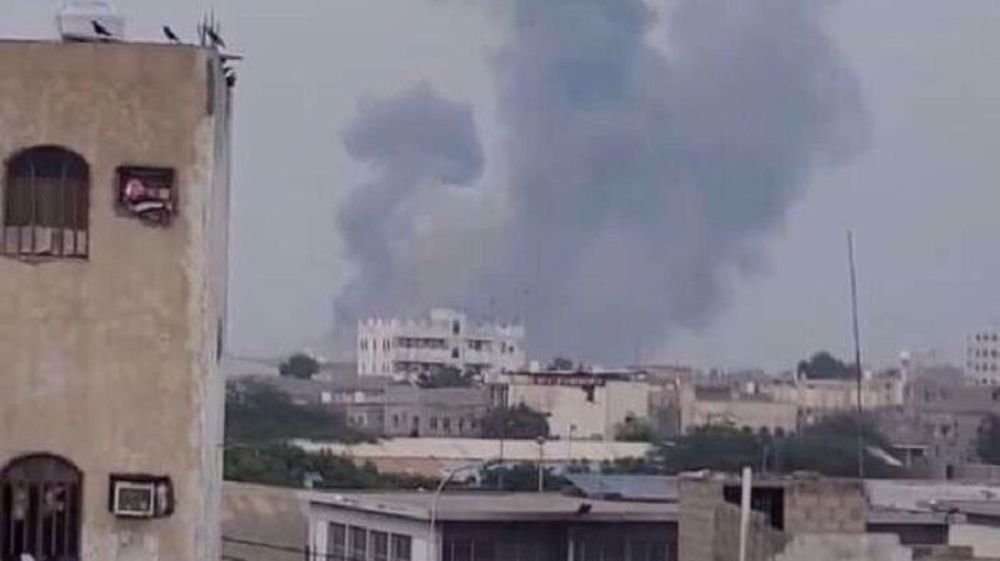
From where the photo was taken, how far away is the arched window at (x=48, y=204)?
37.3ft

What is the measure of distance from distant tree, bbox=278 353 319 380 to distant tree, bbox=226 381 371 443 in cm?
2185

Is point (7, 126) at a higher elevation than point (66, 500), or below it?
higher

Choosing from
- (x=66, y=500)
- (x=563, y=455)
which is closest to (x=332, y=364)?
(x=563, y=455)

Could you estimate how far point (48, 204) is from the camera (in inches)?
448

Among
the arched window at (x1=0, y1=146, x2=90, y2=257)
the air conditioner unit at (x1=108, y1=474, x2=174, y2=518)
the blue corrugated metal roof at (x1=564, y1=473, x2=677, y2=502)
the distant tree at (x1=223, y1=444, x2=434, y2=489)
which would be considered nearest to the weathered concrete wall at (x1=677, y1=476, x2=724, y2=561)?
the air conditioner unit at (x1=108, y1=474, x2=174, y2=518)

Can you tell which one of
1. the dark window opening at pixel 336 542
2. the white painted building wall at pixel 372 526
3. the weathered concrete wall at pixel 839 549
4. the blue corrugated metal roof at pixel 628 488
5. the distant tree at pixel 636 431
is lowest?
the dark window opening at pixel 336 542

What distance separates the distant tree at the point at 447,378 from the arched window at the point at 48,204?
115 metres

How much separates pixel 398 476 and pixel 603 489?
24.8 m

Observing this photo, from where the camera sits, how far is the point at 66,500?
450 inches

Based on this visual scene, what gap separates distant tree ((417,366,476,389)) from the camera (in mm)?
132750

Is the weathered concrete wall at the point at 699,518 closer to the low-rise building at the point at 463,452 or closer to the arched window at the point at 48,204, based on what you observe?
the arched window at the point at 48,204

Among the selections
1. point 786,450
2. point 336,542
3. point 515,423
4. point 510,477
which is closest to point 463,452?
point 786,450

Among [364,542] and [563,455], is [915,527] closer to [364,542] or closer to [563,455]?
[364,542]

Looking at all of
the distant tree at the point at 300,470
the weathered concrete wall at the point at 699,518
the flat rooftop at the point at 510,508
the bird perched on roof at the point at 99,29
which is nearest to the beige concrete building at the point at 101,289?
the bird perched on roof at the point at 99,29
